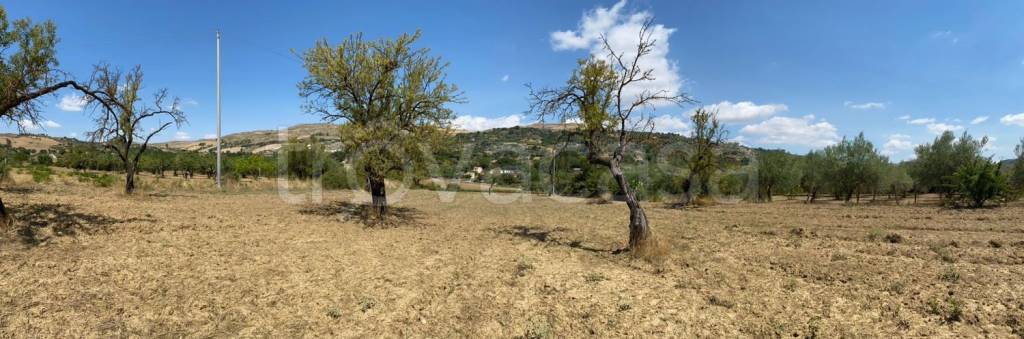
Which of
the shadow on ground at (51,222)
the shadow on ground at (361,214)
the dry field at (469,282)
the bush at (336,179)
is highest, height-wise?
the bush at (336,179)

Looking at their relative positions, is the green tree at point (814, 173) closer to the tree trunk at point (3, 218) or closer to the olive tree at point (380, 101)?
the olive tree at point (380, 101)

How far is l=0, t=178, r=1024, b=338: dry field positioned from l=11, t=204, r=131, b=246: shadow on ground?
0.05 meters

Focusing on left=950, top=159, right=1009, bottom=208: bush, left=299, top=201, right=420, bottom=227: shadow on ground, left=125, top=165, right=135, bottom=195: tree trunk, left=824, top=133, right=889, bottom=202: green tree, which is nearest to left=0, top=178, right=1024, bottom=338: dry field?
left=299, top=201, right=420, bottom=227: shadow on ground

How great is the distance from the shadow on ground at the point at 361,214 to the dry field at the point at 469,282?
85.9 inches

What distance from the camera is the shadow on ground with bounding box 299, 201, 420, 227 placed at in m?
15.0

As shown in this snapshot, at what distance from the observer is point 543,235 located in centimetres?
1350

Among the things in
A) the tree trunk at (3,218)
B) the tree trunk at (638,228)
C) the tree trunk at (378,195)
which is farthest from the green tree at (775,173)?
the tree trunk at (3,218)

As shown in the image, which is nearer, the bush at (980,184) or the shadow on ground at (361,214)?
the shadow on ground at (361,214)

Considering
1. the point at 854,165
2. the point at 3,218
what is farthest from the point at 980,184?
the point at 3,218

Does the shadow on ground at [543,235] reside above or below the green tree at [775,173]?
below

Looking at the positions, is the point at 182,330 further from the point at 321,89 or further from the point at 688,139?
the point at 688,139

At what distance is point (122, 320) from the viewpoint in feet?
18.1

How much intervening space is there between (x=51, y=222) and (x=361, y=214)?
27.1ft

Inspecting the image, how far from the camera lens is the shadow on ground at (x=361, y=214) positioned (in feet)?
49.3
